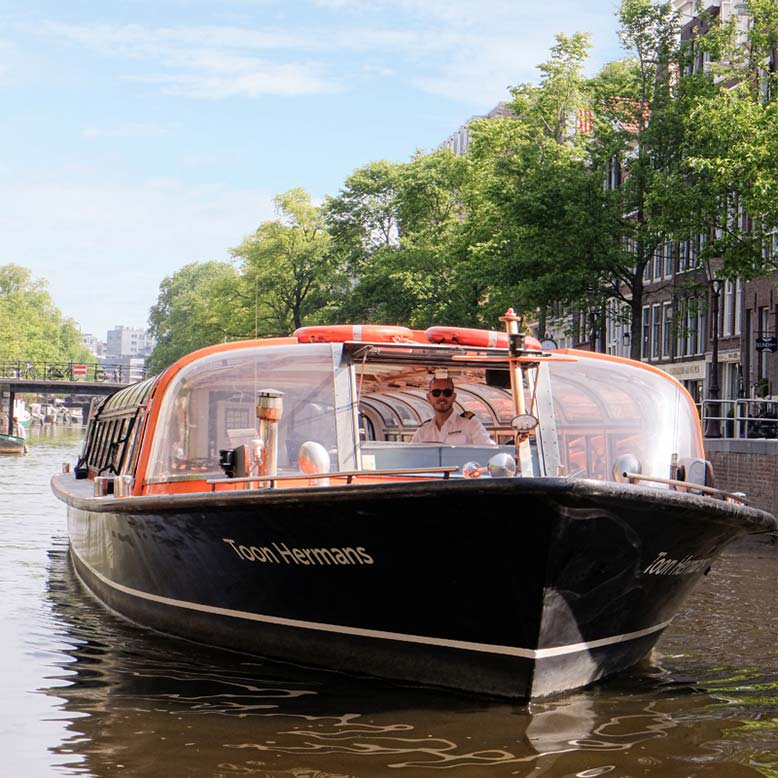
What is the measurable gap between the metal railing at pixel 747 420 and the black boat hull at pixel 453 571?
54.9 feet

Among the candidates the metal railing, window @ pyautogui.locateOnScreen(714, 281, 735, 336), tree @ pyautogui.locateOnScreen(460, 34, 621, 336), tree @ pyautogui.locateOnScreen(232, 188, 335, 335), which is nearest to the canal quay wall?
the metal railing

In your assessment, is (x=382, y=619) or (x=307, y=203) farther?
(x=307, y=203)

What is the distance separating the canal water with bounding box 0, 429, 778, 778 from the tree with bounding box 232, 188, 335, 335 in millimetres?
54348

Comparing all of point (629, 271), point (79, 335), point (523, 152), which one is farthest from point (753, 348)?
point (79, 335)

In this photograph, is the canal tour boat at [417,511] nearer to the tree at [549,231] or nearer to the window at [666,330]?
the tree at [549,231]

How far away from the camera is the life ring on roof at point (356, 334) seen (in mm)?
10094

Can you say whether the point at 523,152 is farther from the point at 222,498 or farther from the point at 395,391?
the point at 222,498

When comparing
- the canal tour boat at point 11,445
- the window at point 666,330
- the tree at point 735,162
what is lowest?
the canal tour boat at point 11,445

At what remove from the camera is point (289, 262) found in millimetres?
67125

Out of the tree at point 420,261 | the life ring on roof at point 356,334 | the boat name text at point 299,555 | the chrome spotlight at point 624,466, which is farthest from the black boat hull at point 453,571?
the tree at point 420,261

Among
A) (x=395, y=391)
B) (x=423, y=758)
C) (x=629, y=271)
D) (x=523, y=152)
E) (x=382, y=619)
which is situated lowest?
(x=423, y=758)

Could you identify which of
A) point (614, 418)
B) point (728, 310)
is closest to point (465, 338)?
point (614, 418)

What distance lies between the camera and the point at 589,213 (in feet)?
114

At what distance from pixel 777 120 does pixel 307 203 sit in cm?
4320
